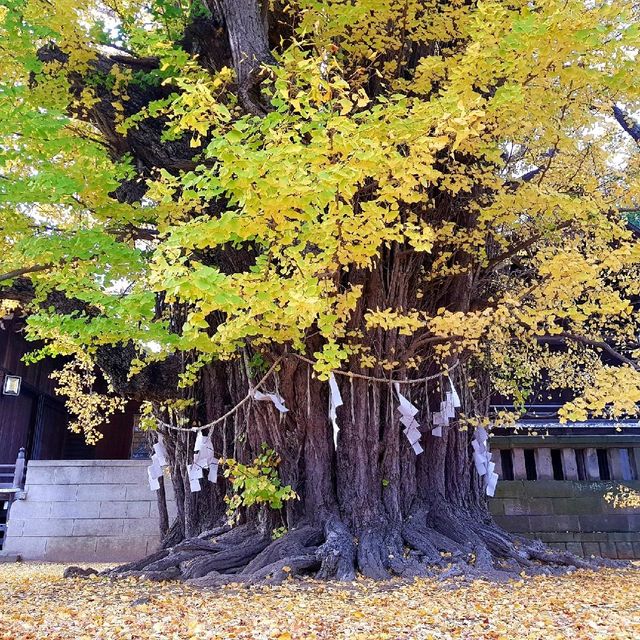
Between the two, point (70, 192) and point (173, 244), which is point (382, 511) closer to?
point (173, 244)

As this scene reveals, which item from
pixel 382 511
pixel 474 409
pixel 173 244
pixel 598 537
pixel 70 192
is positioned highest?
pixel 70 192

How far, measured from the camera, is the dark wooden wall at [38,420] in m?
11.8

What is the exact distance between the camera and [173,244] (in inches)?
149

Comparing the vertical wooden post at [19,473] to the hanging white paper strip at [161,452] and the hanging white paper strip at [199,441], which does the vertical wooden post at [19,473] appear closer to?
the hanging white paper strip at [161,452]

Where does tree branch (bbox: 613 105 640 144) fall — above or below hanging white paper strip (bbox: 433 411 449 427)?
above

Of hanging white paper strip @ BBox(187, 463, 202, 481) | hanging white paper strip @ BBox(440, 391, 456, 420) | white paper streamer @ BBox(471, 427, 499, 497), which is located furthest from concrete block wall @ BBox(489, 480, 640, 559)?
hanging white paper strip @ BBox(187, 463, 202, 481)

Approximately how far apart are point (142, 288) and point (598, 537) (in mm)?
6593

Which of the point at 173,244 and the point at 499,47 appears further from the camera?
the point at 499,47

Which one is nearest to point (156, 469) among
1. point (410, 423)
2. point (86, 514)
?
point (410, 423)

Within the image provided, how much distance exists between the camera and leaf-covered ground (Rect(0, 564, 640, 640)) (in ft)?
10.2

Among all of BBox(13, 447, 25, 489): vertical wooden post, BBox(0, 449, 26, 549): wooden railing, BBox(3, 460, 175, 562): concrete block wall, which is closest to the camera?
BBox(3, 460, 175, 562): concrete block wall

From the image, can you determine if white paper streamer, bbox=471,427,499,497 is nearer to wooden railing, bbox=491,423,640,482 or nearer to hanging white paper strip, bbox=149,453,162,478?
wooden railing, bbox=491,423,640,482

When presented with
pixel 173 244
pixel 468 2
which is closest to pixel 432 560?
pixel 173 244

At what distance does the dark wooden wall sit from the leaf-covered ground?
26.2 feet
